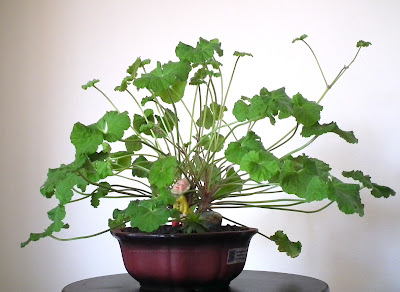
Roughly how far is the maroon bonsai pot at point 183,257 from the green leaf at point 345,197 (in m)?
0.22

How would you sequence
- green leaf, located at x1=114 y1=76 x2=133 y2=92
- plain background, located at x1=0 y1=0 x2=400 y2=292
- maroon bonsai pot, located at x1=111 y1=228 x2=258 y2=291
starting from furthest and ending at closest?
plain background, located at x1=0 y1=0 x2=400 y2=292
green leaf, located at x1=114 y1=76 x2=133 y2=92
maroon bonsai pot, located at x1=111 y1=228 x2=258 y2=291

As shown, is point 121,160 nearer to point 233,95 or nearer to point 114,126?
point 114,126

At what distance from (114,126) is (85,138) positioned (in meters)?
0.06

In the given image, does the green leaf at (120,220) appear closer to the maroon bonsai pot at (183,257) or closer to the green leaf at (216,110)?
the maroon bonsai pot at (183,257)

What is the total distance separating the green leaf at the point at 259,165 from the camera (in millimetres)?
1063

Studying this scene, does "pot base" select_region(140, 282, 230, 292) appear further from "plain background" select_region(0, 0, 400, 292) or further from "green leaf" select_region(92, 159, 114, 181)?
"plain background" select_region(0, 0, 400, 292)

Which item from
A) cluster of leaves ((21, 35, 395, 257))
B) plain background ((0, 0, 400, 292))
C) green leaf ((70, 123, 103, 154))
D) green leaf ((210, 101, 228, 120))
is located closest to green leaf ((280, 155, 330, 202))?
cluster of leaves ((21, 35, 395, 257))

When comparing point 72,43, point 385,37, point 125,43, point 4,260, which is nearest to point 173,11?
point 125,43

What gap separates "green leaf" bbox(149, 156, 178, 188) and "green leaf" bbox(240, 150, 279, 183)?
130 millimetres

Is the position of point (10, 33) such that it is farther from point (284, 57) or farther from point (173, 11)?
point (284, 57)

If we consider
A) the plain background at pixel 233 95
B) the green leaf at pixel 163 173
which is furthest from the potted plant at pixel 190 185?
the plain background at pixel 233 95

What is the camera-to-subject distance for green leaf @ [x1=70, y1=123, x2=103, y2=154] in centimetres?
106

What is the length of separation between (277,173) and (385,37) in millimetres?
874

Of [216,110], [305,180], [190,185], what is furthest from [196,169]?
[305,180]
